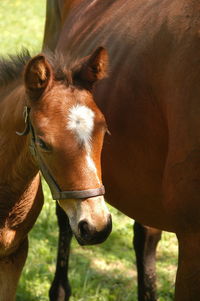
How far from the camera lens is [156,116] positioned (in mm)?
3078

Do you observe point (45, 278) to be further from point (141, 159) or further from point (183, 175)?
point (183, 175)

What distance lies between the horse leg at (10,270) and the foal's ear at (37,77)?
1.12m

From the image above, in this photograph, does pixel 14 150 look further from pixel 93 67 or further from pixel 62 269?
pixel 62 269

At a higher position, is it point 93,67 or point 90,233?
point 93,67

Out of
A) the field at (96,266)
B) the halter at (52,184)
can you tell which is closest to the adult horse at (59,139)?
the halter at (52,184)

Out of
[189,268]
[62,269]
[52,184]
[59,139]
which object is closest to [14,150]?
[52,184]

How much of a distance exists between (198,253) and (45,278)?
7.80ft

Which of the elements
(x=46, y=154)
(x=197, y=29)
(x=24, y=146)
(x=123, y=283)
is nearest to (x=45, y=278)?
(x=123, y=283)

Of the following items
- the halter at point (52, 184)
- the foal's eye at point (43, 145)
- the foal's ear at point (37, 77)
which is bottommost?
the halter at point (52, 184)

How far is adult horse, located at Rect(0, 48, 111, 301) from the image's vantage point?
279 centimetres

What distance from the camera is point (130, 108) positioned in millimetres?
3260

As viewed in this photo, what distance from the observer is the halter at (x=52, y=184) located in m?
2.78

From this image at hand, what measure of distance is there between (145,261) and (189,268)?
1.77 m

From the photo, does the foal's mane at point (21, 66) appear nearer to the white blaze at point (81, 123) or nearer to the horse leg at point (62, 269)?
the white blaze at point (81, 123)
